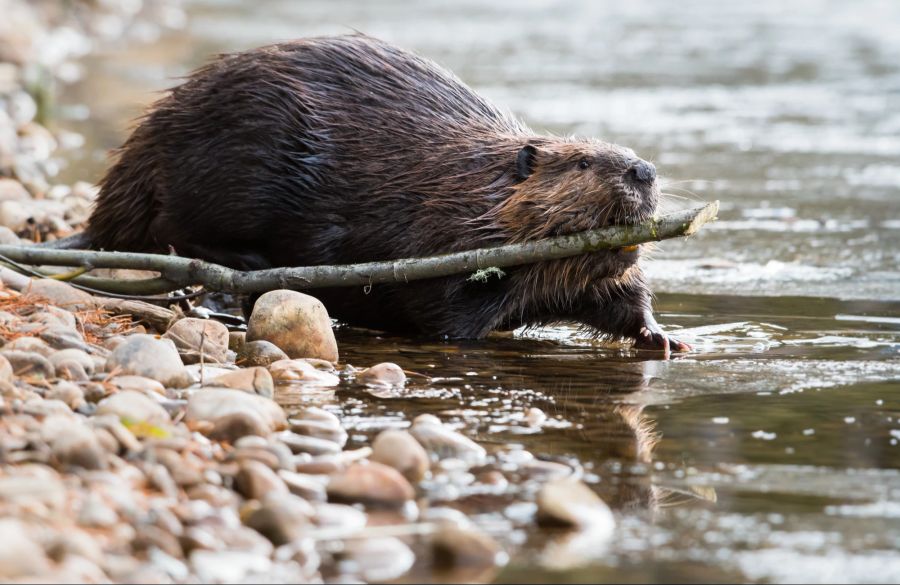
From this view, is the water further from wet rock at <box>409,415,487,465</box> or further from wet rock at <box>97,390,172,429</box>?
wet rock at <box>97,390,172,429</box>

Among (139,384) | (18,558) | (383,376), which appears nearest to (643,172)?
(383,376)

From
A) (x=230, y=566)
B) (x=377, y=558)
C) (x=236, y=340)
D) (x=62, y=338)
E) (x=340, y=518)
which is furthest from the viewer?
(x=236, y=340)

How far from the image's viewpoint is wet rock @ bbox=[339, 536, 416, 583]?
11.3ft

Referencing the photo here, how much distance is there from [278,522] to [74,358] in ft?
5.00

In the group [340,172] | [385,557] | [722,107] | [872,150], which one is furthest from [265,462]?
[722,107]

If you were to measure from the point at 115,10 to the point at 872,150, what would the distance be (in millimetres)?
17418

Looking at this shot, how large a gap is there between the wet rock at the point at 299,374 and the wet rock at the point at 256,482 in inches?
57.5

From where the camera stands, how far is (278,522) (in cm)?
362

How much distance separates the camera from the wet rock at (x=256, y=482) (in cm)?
386

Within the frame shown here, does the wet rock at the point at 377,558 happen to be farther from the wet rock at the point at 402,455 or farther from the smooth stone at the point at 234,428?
the smooth stone at the point at 234,428

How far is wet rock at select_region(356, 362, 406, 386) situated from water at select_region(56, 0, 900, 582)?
0.15 meters

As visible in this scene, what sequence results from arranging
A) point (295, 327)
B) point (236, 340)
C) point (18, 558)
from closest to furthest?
1. point (18, 558)
2. point (295, 327)
3. point (236, 340)

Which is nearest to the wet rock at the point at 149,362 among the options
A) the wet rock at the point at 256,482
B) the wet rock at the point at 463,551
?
the wet rock at the point at 256,482

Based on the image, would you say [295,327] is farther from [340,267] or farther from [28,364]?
[28,364]
